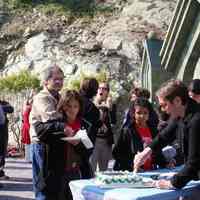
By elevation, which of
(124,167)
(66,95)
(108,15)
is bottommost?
(124,167)

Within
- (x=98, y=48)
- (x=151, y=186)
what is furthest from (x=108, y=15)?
(x=151, y=186)

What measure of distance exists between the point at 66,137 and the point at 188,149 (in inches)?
57.3

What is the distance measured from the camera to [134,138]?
246 inches

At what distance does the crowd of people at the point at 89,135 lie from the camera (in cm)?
454

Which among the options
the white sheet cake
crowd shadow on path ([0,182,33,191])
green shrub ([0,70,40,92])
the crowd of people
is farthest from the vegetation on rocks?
the white sheet cake

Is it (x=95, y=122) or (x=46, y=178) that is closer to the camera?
(x=46, y=178)

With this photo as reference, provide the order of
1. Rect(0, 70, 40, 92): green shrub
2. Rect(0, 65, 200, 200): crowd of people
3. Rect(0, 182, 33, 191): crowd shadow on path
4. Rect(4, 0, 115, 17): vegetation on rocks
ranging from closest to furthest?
Rect(0, 65, 200, 200): crowd of people, Rect(0, 182, 33, 191): crowd shadow on path, Rect(0, 70, 40, 92): green shrub, Rect(4, 0, 115, 17): vegetation on rocks

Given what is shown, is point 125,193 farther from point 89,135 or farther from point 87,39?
point 87,39

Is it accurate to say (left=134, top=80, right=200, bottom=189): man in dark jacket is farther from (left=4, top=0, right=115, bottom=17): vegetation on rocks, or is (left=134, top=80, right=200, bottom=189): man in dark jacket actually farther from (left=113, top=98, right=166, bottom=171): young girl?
(left=4, top=0, right=115, bottom=17): vegetation on rocks

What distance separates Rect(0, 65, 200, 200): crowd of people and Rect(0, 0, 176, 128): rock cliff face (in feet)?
36.3

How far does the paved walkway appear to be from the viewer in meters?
9.02

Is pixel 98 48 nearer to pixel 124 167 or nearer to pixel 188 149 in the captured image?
pixel 124 167

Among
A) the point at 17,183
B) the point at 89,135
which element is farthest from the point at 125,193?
the point at 17,183

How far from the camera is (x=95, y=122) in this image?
624 centimetres
